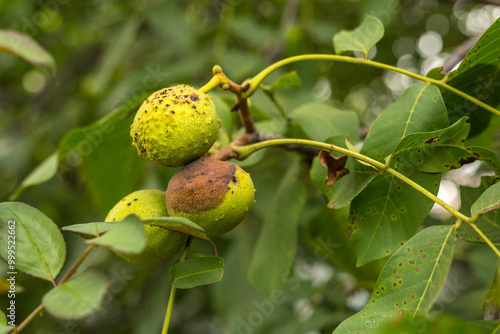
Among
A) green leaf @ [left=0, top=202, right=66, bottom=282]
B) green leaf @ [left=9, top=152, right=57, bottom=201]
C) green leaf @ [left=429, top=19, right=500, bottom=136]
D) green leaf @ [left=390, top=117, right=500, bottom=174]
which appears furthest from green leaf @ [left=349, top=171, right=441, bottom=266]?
green leaf @ [left=9, top=152, right=57, bottom=201]

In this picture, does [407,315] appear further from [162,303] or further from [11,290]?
[162,303]

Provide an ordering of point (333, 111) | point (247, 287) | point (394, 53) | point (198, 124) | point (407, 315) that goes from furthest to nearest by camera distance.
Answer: point (394, 53), point (247, 287), point (333, 111), point (198, 124), point (407, 315)

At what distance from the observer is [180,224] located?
922mm

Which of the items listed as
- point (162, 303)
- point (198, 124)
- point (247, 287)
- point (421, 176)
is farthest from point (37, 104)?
point (421, 176)

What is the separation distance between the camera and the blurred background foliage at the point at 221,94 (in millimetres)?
2119

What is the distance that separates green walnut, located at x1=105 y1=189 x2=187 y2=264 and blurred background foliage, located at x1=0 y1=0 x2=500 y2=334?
1.95ft

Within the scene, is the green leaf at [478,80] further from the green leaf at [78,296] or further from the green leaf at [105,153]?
the green leaf at [78,296]

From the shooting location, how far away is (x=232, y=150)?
123 cm

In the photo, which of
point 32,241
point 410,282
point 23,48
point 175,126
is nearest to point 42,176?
point 23,48

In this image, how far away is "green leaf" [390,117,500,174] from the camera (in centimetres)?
102

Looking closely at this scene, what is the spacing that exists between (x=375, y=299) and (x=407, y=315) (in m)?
0.08

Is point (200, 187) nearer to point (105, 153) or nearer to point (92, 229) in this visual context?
point (92, 229)

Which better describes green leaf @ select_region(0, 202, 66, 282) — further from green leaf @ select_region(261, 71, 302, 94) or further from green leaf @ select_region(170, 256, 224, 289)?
green leaf @ select_region(261, 71, 302, 94)

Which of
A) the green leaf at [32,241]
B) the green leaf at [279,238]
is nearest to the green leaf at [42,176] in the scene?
the green leaf at [32,241]
